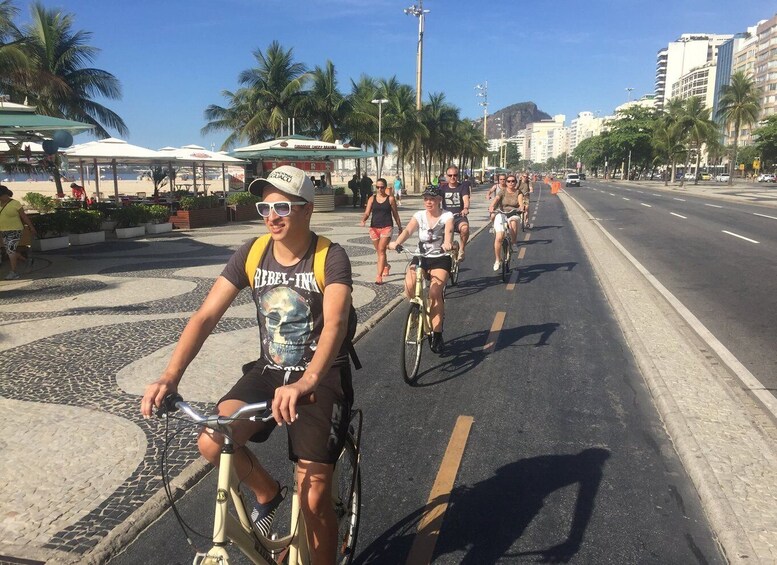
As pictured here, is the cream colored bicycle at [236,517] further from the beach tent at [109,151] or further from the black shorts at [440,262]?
the beach tent at [109,151]

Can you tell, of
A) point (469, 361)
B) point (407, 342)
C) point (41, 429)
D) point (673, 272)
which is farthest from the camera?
point (673, 272)

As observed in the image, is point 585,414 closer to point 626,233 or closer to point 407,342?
point 407,342

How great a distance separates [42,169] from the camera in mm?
17734

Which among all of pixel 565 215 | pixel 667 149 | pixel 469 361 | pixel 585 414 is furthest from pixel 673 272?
pixel 667 149

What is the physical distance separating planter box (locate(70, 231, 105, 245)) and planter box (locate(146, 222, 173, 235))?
2.53 meters

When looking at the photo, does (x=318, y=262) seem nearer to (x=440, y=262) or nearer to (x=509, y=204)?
(x=440, y=262)

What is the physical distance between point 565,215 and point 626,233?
8.32m

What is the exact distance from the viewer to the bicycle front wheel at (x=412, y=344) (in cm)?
560

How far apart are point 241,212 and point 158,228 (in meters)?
5.45

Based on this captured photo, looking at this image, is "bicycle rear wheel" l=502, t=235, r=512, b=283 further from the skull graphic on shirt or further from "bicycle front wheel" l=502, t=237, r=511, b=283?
the skull graphic on shirt

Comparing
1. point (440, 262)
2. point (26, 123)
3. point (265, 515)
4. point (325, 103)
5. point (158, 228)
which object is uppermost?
point (325, 103)

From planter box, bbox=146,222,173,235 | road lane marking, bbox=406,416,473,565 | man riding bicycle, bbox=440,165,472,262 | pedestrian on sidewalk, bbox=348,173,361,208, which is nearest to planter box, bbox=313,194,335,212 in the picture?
pedestrian on sidewalk, bbox=348,173,361,208

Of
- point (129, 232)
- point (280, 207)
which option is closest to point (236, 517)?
point (280, 207)

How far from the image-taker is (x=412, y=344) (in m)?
5.71
